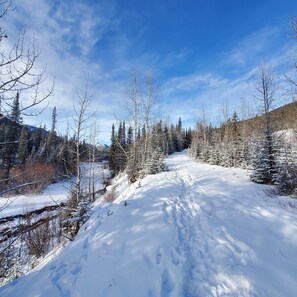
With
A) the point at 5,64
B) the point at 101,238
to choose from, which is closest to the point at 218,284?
the point at 101,238

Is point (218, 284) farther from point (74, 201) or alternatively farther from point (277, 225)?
point (74, 201)

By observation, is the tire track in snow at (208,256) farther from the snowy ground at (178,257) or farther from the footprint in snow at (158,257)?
the footprint in snow at (158,257)

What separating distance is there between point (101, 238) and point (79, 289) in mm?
1607

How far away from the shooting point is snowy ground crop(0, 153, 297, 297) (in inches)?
117

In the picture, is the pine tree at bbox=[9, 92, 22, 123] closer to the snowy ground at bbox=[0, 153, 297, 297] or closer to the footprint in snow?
the snowy ground at bbox=[0, 153, 297, 297]

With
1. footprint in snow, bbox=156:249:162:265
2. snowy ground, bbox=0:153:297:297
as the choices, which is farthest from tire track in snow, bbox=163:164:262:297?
footprint in snow, bbox=156:249:162:265

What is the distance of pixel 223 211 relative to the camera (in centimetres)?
590

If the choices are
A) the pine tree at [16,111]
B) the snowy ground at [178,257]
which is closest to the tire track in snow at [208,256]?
the snowy ground at [178,257]

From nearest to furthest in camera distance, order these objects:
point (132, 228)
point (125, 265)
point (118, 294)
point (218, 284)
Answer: point (118, 294)
point (218, 284)
point (125, 265)
point (132, 228)

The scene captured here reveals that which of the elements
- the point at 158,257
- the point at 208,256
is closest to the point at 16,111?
the point at 158,257

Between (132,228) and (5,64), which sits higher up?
(5,64)

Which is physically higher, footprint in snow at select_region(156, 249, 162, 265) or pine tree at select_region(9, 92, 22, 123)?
pine tree at select_region(9, 92, 22, 123)

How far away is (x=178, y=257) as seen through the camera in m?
3.82

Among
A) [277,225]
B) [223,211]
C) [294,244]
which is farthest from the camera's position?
[223,211]
